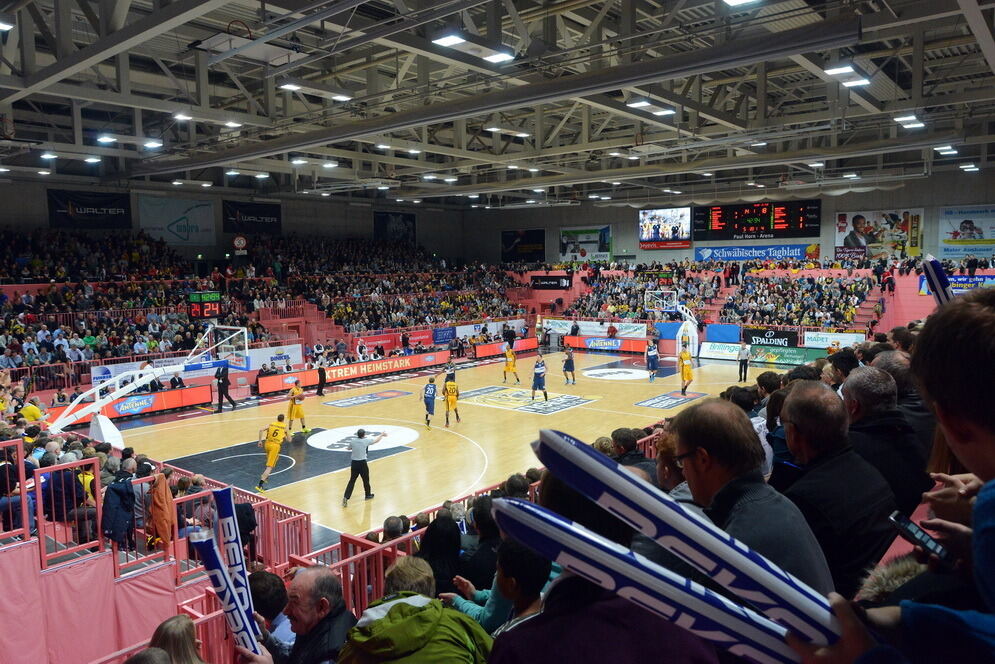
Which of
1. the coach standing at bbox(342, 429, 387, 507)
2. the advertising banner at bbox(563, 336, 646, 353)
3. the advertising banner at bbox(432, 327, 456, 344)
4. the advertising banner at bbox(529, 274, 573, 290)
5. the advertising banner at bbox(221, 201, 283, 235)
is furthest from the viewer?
the advertising banner at bbox(529, 274, 573, 290)

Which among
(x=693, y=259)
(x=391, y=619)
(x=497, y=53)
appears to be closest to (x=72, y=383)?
(x=497, y=53)

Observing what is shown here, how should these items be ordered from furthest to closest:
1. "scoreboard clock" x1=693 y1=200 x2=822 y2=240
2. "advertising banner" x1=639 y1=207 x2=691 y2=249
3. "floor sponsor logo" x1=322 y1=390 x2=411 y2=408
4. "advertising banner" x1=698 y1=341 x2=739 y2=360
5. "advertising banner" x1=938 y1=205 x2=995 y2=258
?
"advertising banner" x1=639 y1=207 x2=691 y2=249, "scoreboard clock" x1=693 y1=200 x2=822 y2=240, "advertising banner" x1=938 y1=205 x2=995 y2=258, "advertising banner" x1=698 y1=341 x2=739 y2=360, "floor sponsor logo" x1=322 y1=390 x2=411 y2=408

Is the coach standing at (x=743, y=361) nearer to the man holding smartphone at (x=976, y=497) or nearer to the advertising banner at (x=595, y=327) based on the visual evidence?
the advertising banner at (x=595, y=327)


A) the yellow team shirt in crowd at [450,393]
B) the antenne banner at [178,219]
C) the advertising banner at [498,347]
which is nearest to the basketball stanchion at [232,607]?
the yellow team shirt in crowd at [450,393]

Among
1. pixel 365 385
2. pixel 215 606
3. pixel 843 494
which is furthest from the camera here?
pixel 365 385

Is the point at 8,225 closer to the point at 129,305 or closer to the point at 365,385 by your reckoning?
the point at 129,305

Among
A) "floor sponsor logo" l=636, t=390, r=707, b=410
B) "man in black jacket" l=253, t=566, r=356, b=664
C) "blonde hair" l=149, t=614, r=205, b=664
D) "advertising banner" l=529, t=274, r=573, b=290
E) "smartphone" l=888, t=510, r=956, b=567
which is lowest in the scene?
"floor sponsor logo" l=636, t=390, r=707, b=410

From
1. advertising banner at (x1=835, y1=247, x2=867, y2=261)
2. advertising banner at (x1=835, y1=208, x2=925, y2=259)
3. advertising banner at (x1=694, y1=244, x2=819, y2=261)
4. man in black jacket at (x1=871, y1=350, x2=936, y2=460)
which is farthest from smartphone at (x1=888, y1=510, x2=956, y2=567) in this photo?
advertising banner at (x1=694, y1=244, x2=819, y2=261)

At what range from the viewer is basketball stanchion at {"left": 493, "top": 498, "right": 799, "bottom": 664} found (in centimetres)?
131

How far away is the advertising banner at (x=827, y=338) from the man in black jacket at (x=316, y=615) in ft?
103

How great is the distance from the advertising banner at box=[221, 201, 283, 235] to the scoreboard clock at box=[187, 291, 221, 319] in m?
8.45

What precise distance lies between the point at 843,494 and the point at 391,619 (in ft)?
6.52

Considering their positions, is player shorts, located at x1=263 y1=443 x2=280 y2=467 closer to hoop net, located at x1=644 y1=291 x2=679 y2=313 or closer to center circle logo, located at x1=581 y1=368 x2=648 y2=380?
center circle logo, located at x1=581 y1=368 x2=648 y2=380

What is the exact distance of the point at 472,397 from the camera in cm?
2586
